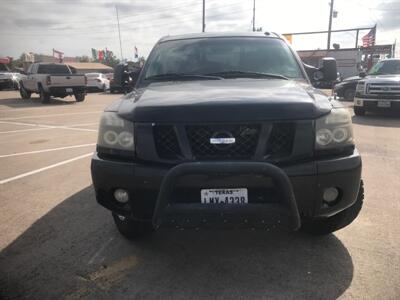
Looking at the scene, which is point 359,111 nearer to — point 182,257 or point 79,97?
point 182,257

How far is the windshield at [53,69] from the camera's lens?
1962cm

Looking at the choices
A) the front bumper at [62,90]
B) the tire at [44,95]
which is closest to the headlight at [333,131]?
the front bumper at [62,90]

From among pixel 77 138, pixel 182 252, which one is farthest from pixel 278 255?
pixel 77 138

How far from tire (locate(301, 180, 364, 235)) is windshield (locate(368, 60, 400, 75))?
34.3 ft

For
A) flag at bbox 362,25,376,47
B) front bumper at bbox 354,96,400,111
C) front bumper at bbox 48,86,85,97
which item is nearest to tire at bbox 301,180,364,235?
front bumper at bbox 354,96,400,111

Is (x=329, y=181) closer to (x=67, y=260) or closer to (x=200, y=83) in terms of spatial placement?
(x=200, y=83)

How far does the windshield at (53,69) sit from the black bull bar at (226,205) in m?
18.6

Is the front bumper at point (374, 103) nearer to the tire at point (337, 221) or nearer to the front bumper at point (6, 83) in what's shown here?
the tire at point (337, 221)

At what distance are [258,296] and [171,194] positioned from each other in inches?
35.2

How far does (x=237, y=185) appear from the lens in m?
2.76

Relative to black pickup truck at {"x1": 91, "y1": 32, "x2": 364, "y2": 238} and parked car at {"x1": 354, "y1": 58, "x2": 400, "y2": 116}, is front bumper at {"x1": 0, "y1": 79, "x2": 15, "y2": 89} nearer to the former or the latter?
parked car at {"x1": 354, "y1": 58, "x2": 400, "y2": 116}

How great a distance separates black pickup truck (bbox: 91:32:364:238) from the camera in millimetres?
2732

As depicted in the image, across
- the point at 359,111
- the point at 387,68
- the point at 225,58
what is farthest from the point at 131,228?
the point at 387,68

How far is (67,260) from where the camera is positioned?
334 centimetres
